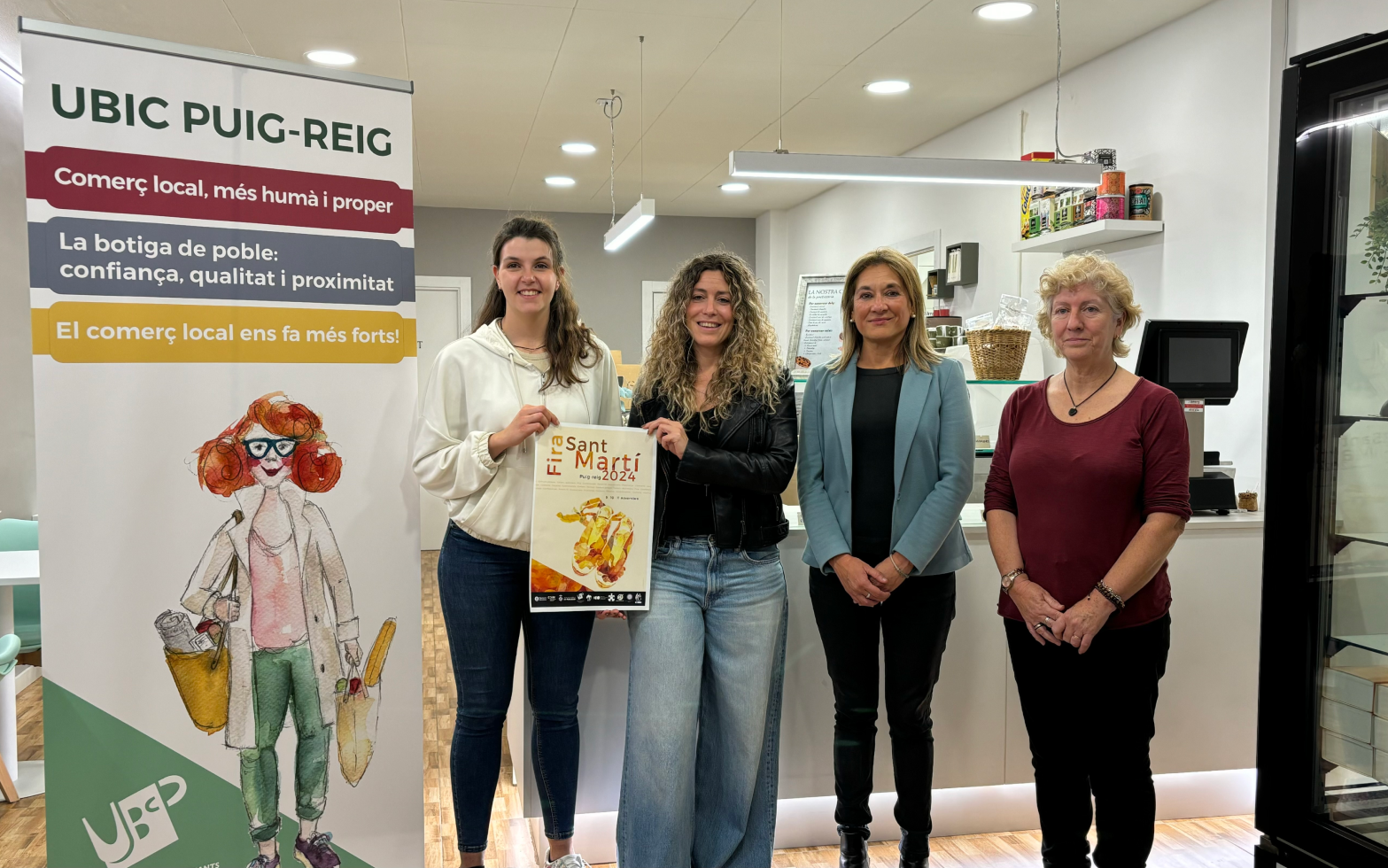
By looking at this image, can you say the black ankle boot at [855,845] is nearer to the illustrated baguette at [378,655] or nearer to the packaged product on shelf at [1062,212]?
the illustrated baguette at [378,655]

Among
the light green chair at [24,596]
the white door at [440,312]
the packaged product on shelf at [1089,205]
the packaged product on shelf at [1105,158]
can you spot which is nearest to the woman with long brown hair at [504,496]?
the light green chair at [24,596]

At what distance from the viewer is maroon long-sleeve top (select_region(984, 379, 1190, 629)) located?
1.96m

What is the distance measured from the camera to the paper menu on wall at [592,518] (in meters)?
1.97

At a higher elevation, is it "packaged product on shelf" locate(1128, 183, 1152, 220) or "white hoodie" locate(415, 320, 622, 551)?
"packaged product on shelf" locate(1128, 183, 1152, 220)

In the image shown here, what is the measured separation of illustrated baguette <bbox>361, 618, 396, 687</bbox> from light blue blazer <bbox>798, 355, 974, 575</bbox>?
3.04ft

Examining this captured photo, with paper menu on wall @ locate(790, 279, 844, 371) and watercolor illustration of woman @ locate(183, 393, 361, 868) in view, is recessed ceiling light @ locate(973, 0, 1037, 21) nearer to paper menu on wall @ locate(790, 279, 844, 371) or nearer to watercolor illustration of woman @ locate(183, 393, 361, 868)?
paper menu on wall @ locate(790, 279, 844, 371)

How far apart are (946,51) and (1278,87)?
4.54ft

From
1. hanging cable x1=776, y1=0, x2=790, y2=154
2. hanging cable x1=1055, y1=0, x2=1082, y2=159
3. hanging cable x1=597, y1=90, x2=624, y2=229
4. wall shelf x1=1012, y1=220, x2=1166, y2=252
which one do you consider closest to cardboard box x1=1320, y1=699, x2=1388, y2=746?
hanging cable x1=776, y1=0, x2=790, y2=154

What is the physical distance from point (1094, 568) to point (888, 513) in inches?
17.2

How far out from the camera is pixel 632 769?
211 cm

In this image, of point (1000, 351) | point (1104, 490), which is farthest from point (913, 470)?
point (1000, 351)

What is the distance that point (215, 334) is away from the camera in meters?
1.74

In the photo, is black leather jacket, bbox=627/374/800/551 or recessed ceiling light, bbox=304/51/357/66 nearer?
black leather jacket, bbox=627/374/800/551

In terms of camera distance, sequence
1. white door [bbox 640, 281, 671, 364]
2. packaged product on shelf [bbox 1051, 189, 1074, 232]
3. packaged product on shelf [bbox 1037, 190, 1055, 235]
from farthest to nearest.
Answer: white door [bbox 640, 281, 671, 364] < packaged product on shelf [bbox 1037, 190, 1055, 235] < packaged product on shelf [bbox 1051, 189, 1074, 232]
